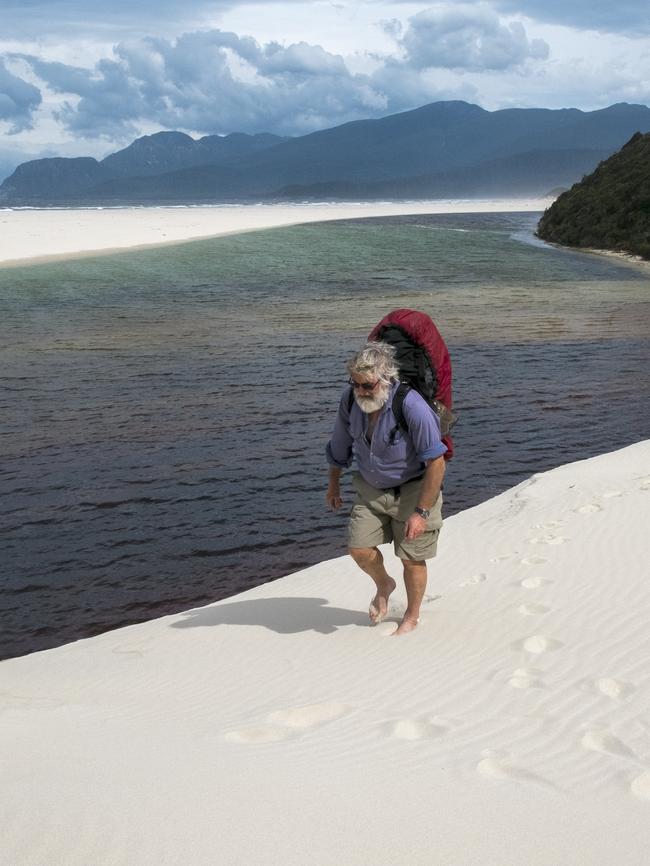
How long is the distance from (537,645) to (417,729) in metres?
1.40

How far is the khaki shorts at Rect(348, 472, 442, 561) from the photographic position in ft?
18.4

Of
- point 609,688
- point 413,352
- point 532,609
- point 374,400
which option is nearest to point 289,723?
point 609,688

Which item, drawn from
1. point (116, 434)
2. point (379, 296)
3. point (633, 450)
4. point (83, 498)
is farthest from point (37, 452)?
point (379, 296)

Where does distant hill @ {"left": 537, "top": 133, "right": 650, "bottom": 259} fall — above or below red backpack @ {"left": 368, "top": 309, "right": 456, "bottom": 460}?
below

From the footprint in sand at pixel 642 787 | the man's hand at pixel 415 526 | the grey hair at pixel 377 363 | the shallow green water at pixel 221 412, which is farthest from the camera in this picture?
the shallow green water at pixel 221 412

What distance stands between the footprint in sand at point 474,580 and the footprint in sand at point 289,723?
2491mm

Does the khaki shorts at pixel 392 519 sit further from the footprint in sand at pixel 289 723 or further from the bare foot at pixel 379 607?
the footprint in sand at pixel 289 723

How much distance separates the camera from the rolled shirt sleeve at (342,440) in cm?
561

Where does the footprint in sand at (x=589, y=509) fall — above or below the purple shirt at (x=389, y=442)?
below

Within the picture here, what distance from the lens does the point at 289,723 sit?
4.70 m

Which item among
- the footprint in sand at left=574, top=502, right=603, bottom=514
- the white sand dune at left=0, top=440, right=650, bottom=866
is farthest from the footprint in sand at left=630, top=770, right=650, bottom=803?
the footprint in sand at left=574, top=502, right=603, bottom=514

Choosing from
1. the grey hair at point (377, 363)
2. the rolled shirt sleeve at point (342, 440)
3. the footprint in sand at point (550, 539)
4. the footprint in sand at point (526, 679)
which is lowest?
the footprint in sand at point (550, 539)

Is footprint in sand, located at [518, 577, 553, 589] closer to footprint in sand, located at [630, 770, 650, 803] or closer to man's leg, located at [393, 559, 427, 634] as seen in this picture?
man's leg, located at [393, 559, 427, 634]

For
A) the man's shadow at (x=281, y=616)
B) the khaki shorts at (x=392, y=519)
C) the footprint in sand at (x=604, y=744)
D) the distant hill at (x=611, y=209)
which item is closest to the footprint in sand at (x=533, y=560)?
the man's shadow at (x=281, y=616)
